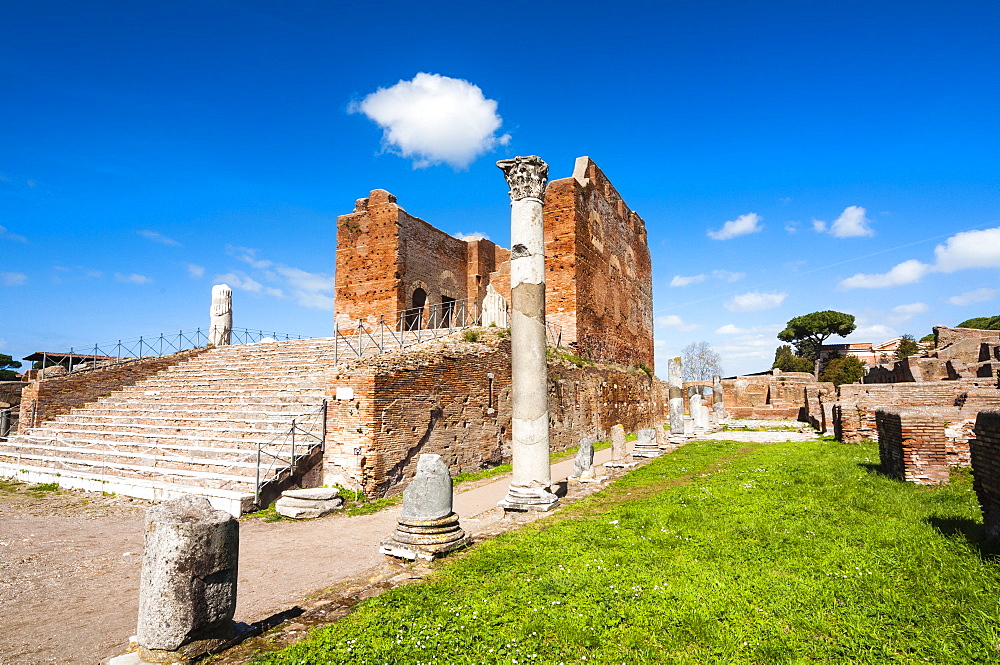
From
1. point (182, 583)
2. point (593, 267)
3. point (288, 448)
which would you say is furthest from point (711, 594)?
point (593, 267)

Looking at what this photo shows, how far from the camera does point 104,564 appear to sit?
20.3ft

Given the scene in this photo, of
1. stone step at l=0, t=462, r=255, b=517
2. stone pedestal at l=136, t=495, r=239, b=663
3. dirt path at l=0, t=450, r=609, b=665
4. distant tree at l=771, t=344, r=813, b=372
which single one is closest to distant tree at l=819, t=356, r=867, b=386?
distant tree at l=771, t=344, r=813, b=372

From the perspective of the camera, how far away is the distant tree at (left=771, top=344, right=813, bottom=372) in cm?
5331

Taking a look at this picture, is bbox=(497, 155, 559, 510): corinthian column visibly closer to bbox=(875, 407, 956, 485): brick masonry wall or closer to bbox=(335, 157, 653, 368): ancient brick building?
bbox=(875, 407, 956, 485): brick masonry wall

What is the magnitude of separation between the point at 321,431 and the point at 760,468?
835 centimetres

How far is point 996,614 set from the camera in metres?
3.43

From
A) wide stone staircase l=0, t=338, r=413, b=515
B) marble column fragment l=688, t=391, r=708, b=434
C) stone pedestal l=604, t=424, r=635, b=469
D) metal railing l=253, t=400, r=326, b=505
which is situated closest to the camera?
metal railing l=253, t=400, r=326, b=505

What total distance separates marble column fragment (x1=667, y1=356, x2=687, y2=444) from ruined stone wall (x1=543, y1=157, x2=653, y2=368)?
2.46 meters

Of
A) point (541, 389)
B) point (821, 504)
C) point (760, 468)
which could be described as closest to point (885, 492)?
point (821, 504)

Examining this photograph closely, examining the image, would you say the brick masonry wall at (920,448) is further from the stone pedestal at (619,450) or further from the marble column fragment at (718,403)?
the marble column fragment at (718,403)

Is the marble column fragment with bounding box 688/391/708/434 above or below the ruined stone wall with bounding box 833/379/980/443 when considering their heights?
below

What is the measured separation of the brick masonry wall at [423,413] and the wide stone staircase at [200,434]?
763 millimetres

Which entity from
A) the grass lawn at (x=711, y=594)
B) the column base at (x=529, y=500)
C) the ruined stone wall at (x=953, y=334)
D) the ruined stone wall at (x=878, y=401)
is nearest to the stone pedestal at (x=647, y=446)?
the ruined stone wall at (x=878, y=401)

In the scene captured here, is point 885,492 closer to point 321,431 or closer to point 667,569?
point 667,569
